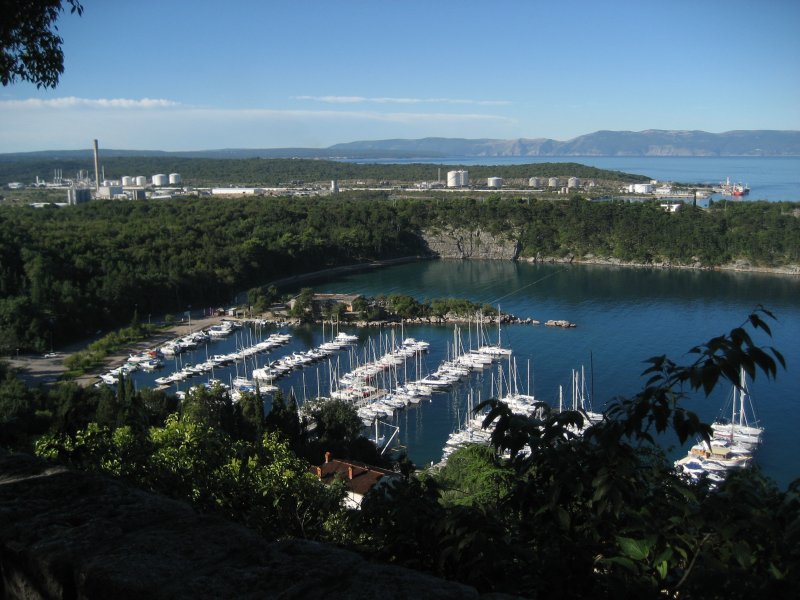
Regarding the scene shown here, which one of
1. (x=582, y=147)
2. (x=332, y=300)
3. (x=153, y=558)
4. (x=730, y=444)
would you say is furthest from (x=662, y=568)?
(x=582, y=147)

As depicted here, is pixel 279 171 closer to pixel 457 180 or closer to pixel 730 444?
pixel 457 180

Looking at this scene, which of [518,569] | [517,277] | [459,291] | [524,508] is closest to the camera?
[518,569]

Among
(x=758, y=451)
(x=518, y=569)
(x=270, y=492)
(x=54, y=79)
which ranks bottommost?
(x=758, y=451)

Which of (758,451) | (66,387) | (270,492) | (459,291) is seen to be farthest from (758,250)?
(270,492)

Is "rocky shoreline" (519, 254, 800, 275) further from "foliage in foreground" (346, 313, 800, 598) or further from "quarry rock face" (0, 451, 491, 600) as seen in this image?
"quarry rock face" (0, 451, 491, 600)

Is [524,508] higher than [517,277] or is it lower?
higher

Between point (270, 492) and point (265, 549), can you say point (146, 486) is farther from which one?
point (265, 549)
